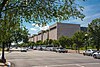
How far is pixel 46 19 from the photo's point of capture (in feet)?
43.6

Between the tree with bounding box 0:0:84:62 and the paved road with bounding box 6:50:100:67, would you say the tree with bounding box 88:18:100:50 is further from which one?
the tree with bounding box 0:0:84:62

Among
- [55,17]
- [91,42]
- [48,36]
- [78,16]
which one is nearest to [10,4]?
[55,17]

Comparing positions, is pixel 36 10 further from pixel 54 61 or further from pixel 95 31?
pixel 95 31

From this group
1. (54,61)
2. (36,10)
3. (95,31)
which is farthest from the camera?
(95,31)

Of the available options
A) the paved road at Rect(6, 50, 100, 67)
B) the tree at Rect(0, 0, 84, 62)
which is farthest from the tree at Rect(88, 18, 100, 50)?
the tree at Rect(0, 0, 84, 62)

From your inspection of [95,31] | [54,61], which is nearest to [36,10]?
[54,61]

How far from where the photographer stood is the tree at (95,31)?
5875 cm

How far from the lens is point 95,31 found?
196 feet

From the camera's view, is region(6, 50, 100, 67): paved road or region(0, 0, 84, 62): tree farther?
region(6, 50, 100, 67): paved road

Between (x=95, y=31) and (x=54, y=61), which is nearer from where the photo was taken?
(x=54, y=61)

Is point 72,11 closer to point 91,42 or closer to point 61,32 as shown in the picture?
point 91,42

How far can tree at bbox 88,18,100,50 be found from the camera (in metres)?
58.8

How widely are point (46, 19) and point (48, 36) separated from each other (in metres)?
168

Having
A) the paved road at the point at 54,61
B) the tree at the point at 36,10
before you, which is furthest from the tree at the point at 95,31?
the tree at the point at 36,10
